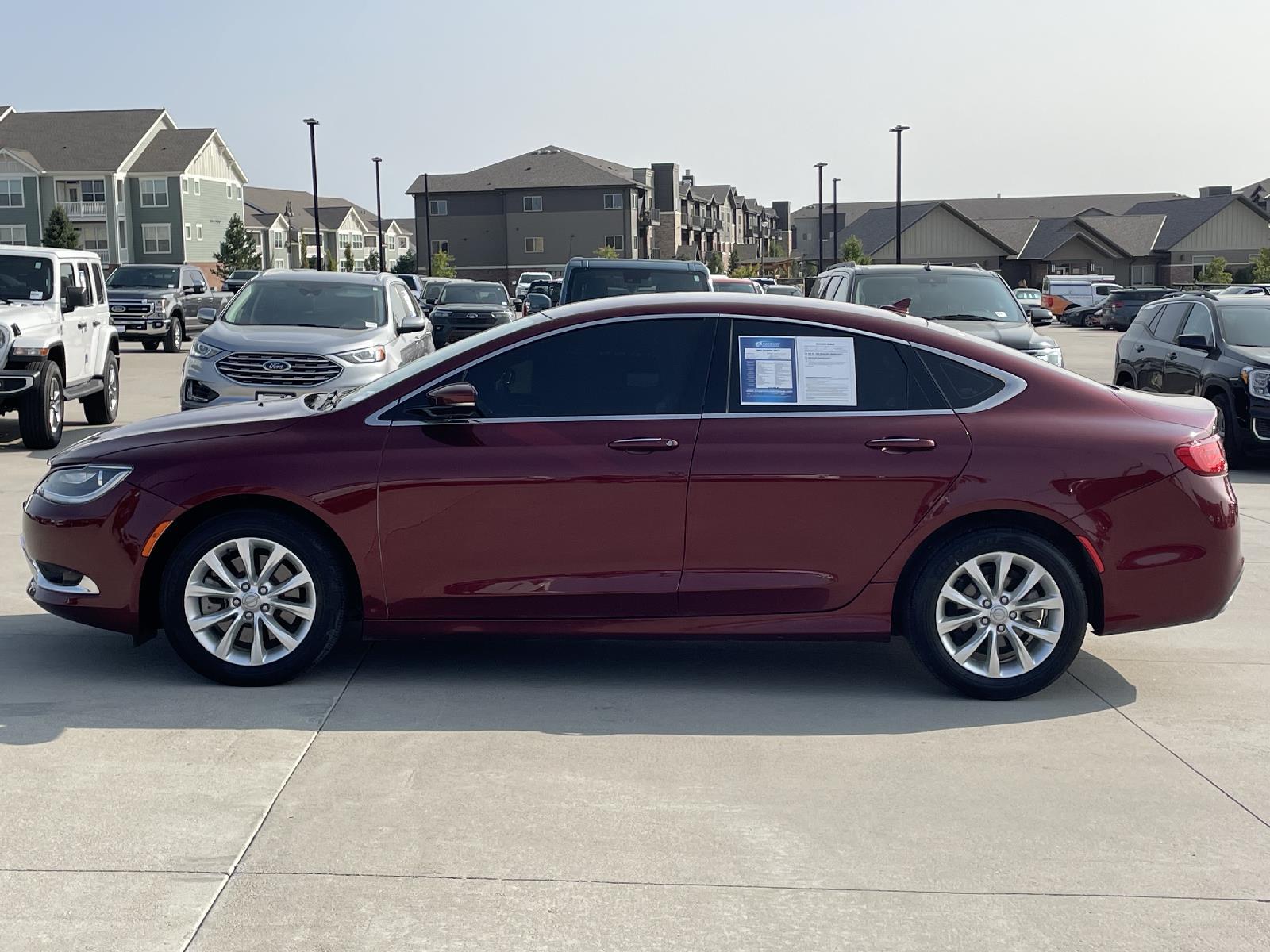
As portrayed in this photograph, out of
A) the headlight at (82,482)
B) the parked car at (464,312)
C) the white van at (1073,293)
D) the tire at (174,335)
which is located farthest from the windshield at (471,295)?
the white van at (1073,293)

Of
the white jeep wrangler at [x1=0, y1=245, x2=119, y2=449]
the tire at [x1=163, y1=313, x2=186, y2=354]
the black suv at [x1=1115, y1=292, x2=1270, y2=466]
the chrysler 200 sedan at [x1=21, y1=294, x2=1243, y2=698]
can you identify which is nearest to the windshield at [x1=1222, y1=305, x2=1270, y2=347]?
the black suv at [x1=1115, y1=292, x2=1270, y2=466]

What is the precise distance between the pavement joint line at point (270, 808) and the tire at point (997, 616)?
2.40m

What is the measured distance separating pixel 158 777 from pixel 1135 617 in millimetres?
3912

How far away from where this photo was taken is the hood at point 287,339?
42.7 feet

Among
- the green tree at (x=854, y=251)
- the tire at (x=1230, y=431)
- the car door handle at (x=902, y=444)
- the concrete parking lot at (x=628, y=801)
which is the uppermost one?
the green tree at (x=854, y=251)

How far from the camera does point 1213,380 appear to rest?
13938 millimetres

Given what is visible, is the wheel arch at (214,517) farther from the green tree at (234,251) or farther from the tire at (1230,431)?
the green tree at (234,251)

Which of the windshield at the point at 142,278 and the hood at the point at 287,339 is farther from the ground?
the windshield at the point at 142,278

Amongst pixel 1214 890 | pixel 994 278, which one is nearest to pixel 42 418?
pixel 994 278

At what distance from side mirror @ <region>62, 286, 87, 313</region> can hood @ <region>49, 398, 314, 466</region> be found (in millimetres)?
9110

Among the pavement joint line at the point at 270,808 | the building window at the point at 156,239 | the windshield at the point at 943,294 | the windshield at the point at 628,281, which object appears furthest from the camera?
the building window at the point at 156,239

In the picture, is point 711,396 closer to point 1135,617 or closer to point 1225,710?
point 1135,617

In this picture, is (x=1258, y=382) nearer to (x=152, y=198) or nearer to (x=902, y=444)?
Answer: (x=902, y=444)

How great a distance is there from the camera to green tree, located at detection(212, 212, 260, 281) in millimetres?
83062
